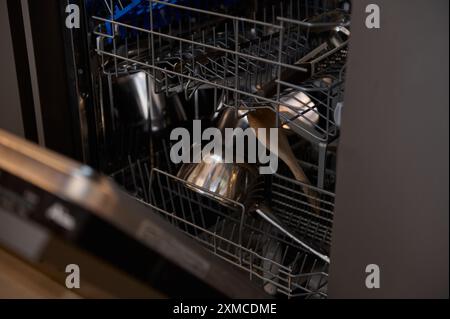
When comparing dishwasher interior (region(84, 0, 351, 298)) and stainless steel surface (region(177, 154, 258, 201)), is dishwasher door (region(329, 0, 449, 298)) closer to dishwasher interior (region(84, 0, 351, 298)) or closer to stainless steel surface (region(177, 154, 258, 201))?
dishwasher interior (region(84, 0, 351, 298))

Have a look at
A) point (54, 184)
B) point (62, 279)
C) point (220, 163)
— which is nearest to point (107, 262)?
point (54, 184)

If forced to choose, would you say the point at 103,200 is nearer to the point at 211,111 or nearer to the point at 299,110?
the point at 299,110

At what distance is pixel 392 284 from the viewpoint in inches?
26.2

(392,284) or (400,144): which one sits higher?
(400,144)

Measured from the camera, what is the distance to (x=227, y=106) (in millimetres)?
855

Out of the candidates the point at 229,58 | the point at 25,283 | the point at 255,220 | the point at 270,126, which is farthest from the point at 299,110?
the point at 25,283

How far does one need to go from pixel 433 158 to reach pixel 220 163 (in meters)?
0.46

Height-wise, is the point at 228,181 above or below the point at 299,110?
below

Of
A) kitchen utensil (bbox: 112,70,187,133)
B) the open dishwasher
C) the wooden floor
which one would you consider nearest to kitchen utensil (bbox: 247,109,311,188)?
the open dishwasher

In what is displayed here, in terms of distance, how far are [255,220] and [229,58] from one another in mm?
303

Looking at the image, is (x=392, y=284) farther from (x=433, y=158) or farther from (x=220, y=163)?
(x=220, y=163)

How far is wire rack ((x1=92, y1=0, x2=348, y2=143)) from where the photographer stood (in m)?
0.87

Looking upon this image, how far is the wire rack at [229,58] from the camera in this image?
34.1 inches

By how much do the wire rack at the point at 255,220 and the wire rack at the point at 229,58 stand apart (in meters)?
0.15
